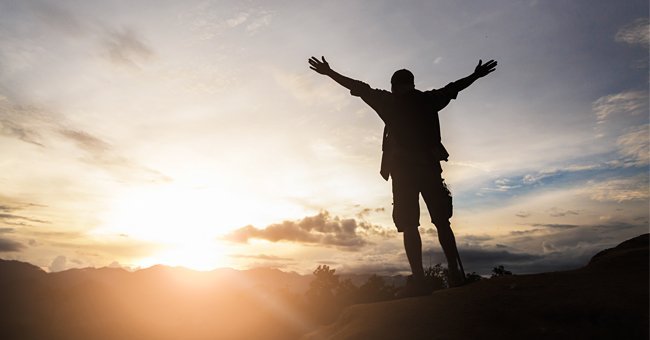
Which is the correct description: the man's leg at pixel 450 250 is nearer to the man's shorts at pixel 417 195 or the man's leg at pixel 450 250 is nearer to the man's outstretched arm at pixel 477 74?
the man's shorts at pixel 417 195

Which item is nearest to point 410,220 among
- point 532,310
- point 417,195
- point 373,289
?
point 417,195

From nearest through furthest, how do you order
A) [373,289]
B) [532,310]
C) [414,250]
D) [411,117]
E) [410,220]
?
[532,310] → [414,250] → [410,220] → [411,117] → [373,289]

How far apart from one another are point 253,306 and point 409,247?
118152mm

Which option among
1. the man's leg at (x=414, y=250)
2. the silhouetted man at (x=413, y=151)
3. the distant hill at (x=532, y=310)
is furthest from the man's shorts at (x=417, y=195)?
the distant hill at (x=532, y=310)

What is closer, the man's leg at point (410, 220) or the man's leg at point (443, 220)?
the man's leg at point (410, 220)

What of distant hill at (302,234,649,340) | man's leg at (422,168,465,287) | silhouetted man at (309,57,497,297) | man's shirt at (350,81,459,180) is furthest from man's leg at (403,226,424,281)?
man's shirt at (350,81,459,180)

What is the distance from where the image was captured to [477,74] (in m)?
6.38

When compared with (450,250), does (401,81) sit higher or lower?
higher

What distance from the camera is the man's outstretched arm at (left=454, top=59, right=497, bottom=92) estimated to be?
6371mm

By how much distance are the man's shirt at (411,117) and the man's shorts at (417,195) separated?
0.64 ft

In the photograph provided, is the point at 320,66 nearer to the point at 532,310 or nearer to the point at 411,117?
the point at 411,117

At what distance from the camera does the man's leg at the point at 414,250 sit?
580 centimetres

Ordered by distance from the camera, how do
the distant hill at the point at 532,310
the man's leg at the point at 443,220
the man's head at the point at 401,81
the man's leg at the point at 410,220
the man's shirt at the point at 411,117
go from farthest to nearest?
1. the man's head at the point at 401,81
2. the man's shirt at the point at 411,117
3. the man's leg at the point at 443,220
4. the man's leg at the point at 410,220
5. the distant hill at the point at 532,310

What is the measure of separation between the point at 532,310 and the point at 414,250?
2.11 metres
